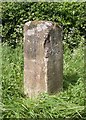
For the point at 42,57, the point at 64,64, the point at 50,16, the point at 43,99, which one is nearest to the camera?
the point at 43,99

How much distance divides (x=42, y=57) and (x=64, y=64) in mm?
1740

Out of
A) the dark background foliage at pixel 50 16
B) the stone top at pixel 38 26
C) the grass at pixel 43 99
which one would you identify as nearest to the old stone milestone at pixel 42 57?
the stone top at pixel 38 26

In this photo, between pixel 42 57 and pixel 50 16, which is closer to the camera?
pixel 42 57

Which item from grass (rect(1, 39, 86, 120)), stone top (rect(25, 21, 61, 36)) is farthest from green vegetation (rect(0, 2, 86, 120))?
stone top (rect(25, 21, 61, 36))

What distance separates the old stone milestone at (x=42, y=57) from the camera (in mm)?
5355

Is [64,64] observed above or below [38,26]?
below

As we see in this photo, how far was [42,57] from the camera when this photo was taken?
5367 mm

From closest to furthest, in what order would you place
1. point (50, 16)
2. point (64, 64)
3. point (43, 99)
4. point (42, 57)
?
point (43, 99)
point (42, 57)
point (64, 64)
point (50, 16)

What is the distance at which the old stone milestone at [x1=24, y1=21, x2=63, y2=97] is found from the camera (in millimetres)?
5355

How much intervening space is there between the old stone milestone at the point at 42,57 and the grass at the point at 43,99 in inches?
5.9

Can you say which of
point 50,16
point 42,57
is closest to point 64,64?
point 42,57

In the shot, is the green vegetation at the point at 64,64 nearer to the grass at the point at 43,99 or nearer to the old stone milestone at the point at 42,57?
the grass at the point at 43,99

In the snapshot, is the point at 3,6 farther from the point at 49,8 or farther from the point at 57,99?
the point at 57,99

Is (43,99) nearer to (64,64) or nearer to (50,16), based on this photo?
(64,64)
